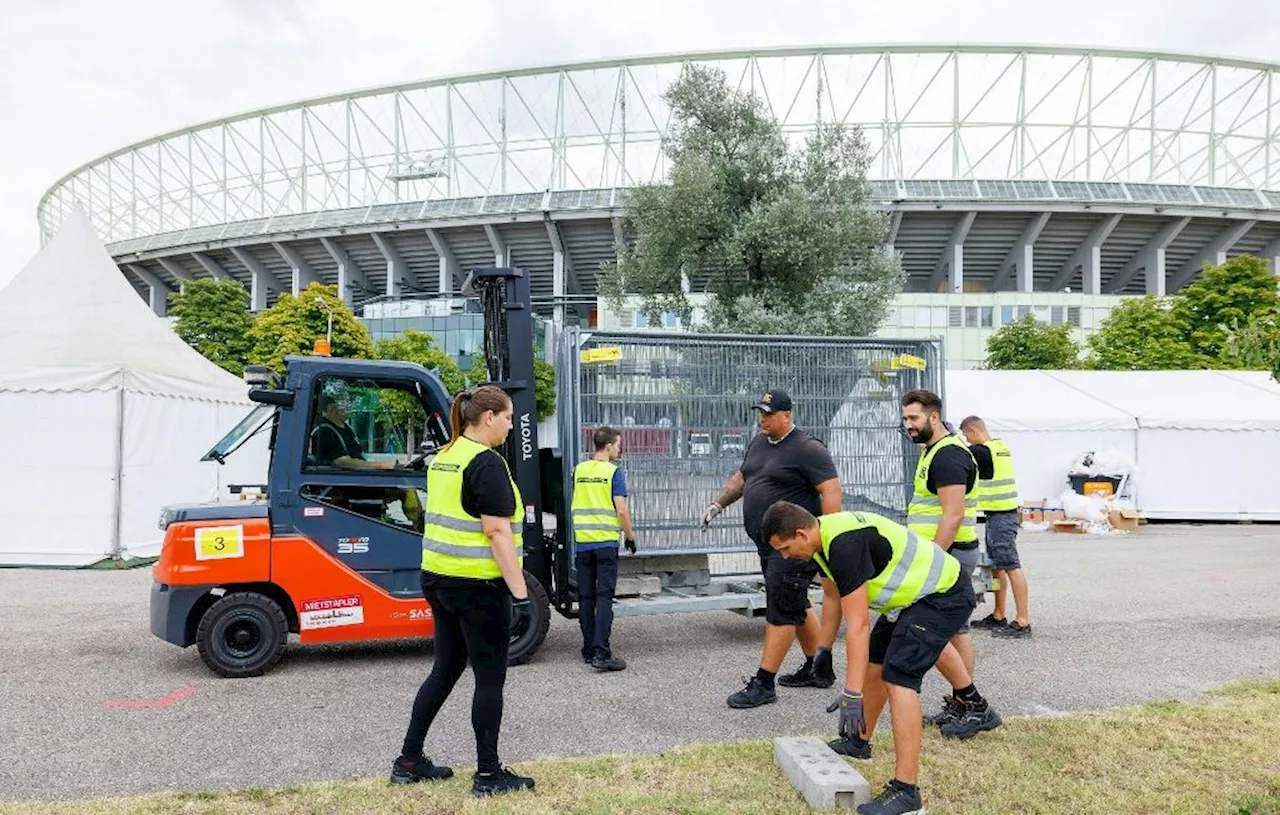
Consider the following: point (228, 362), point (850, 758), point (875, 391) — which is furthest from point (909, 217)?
point (850, 758)

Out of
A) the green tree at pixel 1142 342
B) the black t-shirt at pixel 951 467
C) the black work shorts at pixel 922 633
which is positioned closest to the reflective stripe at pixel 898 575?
the black work shorts at pixel 922 633

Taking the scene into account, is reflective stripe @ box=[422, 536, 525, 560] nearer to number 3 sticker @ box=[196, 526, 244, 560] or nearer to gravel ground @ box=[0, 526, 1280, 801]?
gravel ground @ box=[0, 526, 1280, 801]

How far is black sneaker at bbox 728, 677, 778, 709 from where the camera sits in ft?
17.8

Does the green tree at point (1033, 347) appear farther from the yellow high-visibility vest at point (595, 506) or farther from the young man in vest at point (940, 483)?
the yellow high-visibility vest at point (595, 506)

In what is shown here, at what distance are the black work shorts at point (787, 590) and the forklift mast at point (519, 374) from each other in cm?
208

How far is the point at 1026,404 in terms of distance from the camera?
62.1 feet

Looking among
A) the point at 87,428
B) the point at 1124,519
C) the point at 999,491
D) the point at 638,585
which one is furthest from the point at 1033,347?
the point at 638,585

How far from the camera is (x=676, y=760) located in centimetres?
438

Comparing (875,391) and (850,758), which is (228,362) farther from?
(850,758)

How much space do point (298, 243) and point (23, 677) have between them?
197ft

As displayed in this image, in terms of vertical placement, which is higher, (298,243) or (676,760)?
(298,243)

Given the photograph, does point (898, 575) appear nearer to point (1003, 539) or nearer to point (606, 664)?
point (606, 664)

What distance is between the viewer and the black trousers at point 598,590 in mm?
6359

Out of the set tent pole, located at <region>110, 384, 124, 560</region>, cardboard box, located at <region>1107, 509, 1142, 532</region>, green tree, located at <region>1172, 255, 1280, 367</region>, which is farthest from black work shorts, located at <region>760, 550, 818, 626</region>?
green tree, located at <region>1172, 255, 1280, 367</region>
